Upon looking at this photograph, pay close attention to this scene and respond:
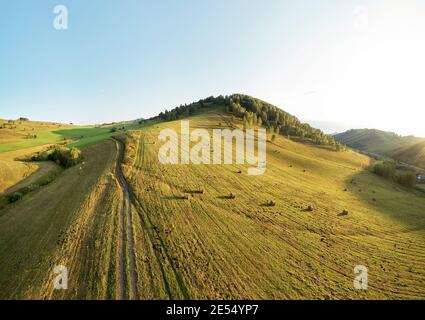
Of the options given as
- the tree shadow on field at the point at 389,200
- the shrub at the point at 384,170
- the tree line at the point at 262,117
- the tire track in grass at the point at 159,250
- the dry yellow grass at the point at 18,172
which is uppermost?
the tree line at the point at 262,117

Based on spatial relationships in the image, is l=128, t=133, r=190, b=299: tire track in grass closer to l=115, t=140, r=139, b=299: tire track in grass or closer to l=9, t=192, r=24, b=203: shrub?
l=115, t=140, r=139, b=299: tire track in grass

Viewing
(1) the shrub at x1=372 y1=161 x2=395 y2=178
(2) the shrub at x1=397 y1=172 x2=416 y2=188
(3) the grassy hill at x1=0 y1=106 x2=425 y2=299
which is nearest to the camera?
(3) the grassy hill at x1=0 y1=106 x2=425 y2=299

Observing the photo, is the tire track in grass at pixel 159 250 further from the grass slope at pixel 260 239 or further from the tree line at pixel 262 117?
the tree line at pixel 262 117

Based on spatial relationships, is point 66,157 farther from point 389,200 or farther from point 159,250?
point 389,200

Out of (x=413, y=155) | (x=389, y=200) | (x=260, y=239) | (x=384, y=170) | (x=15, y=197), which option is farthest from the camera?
(x=413, y=155)

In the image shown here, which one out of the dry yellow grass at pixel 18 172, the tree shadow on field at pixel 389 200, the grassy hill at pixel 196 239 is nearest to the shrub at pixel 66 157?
the dry yellow grass at pixel 18 172

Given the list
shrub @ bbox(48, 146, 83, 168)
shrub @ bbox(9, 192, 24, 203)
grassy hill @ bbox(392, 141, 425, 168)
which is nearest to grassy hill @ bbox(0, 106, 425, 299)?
shrub @ bbox(9, 192, 24, 203)

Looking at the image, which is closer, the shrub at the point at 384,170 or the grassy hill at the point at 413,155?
the shrub at the point at 384,170

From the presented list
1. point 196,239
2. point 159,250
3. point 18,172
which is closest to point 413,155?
point 196,239
